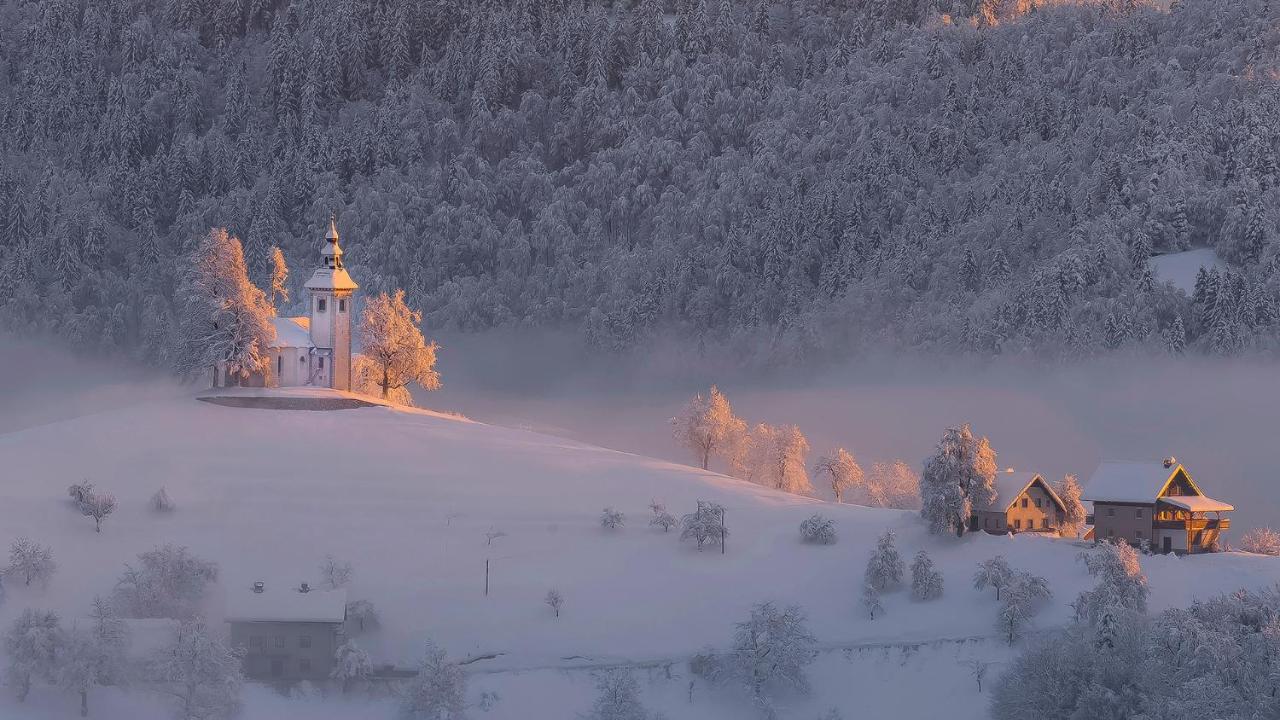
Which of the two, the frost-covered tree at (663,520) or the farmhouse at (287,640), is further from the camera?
the frost-covered tree at (663,520)

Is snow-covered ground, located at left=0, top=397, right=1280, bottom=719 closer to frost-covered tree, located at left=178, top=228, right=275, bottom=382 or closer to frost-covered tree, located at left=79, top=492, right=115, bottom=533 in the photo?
frost-covered tree, located at left=79, top=492, right=115, bottom=533

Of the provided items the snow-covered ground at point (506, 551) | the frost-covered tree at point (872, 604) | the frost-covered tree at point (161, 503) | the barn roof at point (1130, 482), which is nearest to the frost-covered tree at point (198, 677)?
the snow-covered ground at point (506, 551)

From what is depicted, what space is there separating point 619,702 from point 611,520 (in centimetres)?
2695

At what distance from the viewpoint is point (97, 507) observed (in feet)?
560

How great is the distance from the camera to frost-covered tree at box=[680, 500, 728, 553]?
560ft

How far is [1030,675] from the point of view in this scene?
14350cm

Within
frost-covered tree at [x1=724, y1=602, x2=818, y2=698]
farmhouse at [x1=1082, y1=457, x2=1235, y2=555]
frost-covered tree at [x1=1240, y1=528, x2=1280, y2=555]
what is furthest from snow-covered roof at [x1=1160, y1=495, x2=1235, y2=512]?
frost-covered tree at [x1=724, y1=602, x2=818, y2=698]

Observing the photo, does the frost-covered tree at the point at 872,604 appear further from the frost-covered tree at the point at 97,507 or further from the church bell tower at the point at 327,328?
the church bell tower at the point at 327,328

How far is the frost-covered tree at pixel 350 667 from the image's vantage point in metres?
152

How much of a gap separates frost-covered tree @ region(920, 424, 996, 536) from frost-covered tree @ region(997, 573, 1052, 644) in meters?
9.72

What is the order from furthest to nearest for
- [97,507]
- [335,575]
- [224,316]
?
[224,316] → [97,507] → [335,575]

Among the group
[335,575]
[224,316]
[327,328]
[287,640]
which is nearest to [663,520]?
[335,575]

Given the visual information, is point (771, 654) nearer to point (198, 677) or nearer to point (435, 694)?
point (435, 694)

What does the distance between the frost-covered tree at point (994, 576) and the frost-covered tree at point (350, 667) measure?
123ft
